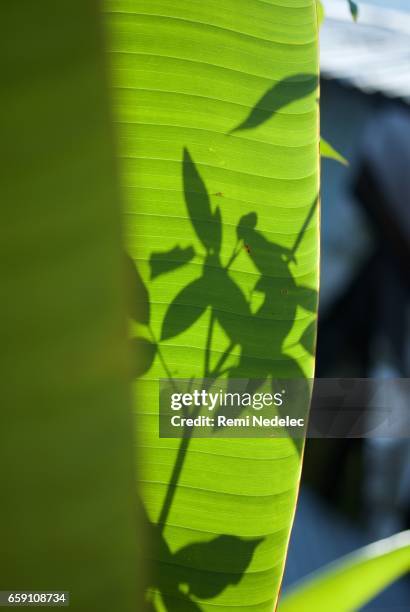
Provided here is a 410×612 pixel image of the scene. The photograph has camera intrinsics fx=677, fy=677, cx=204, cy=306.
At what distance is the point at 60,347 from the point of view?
0.78 ft

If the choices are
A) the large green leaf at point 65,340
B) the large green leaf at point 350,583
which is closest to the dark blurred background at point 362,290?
the large green leaf at point 350,583

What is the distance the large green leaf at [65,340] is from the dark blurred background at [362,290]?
986 millimetres

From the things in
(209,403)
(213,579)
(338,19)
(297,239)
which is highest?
(338,19)

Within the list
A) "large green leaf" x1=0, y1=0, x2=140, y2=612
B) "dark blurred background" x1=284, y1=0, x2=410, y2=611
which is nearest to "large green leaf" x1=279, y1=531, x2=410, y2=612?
"large green leaf" x1=0, y1=0, x2=140, y2=612

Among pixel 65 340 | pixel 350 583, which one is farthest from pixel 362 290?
pixel 65 340

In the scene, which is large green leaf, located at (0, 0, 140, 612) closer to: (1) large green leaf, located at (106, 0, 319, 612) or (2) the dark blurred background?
(1) large green leaf, located at (106, 0, 319, 612)

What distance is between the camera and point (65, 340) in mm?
235

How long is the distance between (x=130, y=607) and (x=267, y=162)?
0.31m

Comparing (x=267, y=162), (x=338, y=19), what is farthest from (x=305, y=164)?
(x=338, y=19)

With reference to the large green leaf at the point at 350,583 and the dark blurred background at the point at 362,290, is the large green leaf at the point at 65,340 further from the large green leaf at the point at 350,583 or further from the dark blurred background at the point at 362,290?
the dark blurred background at the point at 362,290

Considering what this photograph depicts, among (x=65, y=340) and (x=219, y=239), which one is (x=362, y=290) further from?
(x=65, y=340)

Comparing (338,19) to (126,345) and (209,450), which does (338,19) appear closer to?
(209,450)

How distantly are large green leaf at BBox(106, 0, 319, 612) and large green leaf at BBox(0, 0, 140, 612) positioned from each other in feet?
0.55

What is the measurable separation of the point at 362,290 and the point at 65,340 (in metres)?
1.12
